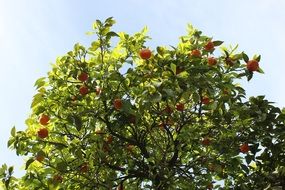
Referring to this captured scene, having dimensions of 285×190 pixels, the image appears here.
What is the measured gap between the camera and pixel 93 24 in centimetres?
927

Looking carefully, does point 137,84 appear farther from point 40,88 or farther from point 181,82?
point 40,88

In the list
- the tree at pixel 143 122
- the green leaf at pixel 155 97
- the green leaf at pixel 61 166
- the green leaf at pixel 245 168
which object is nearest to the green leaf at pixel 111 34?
the tree at pixel 143 122

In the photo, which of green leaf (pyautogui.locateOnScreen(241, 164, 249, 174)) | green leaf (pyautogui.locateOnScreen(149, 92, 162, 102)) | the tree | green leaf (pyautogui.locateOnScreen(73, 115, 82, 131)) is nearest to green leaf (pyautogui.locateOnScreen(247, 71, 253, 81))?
the tree

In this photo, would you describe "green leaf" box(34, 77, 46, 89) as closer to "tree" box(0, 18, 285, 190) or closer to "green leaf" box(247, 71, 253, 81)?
"tree" box(0, 18, 285, 190)

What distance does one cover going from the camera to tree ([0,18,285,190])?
8852 millimetres

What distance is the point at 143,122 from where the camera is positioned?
9.99m

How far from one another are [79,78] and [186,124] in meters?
2.87

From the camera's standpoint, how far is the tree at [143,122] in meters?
8.85

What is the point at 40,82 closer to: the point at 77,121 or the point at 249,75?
the point at 77,121

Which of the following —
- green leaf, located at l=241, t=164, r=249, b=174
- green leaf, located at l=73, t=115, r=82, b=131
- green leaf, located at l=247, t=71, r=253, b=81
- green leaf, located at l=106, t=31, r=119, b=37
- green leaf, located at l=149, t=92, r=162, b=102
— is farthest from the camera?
green leaf, located at l=241, t=164, r=249, b=174

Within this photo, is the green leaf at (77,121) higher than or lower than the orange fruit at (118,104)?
lower

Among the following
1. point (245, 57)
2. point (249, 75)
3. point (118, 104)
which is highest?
point (245, 57)

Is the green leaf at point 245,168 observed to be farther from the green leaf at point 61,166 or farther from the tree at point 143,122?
the green leaf at point 61,166

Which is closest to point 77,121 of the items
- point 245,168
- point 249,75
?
point 249,75
